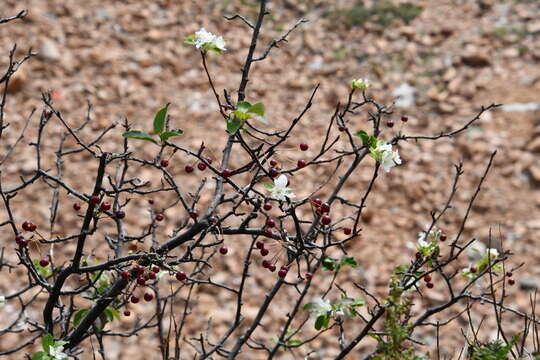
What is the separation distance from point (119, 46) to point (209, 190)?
216 centimetres

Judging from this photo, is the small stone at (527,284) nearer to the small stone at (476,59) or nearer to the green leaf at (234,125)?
the small stone at (476,59)

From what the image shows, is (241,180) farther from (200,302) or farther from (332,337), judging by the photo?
(332,337)

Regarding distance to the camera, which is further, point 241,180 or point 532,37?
point 532,37

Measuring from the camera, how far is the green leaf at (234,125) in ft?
4.54

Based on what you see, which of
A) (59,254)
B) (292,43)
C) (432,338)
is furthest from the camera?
(292,43)

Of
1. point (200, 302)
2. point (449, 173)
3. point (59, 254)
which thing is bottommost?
point (200, 302)

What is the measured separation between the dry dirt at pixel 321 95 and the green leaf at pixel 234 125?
8.00 ft

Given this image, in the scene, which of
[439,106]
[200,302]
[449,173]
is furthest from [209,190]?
[439,106]

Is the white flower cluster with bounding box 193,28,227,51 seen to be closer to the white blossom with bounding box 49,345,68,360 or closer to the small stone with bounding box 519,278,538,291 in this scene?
the white blossom with bounding box 49,345,68,360

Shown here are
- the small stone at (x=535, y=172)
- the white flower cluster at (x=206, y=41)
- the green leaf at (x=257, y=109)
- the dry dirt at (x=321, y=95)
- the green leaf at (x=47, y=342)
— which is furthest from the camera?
the small stone at (x=535, y=172)

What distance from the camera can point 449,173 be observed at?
15.7 ft

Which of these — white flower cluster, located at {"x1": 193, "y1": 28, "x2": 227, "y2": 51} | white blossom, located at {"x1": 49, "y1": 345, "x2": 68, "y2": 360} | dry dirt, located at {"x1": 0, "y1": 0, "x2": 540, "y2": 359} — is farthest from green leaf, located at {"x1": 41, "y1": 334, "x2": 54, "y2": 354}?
dry dirt, located at {"x1": 0, "y1": 0, "x2": 540, "y2": 359}

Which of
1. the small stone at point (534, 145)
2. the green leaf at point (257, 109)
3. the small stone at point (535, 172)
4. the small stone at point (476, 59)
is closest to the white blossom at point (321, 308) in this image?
the green leaf at point (257, 109)

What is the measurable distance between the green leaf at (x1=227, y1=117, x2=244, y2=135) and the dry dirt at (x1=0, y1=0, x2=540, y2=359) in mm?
2440
